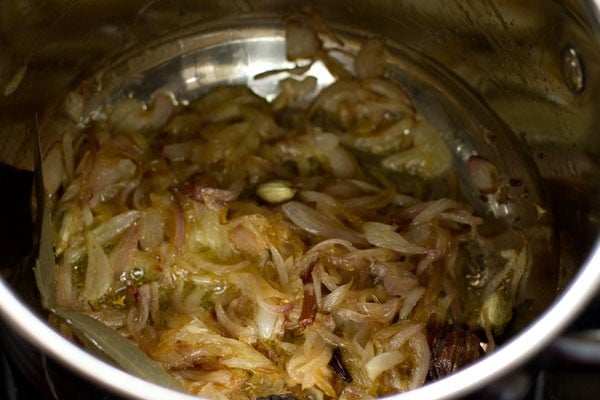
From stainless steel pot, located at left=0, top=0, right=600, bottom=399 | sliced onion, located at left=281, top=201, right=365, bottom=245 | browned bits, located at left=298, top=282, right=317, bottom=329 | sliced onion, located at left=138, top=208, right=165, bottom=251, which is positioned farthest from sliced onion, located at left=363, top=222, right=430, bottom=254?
sliced onion, located at left=138, top=208, right=165, bottom=251

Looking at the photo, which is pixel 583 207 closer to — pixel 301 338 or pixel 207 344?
pixel 301 338

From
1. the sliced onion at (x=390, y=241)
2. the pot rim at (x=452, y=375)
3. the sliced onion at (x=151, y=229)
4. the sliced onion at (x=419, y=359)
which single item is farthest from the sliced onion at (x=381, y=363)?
the sliced onion at (x=151, y=229)

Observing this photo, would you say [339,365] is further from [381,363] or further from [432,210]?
[432,210]

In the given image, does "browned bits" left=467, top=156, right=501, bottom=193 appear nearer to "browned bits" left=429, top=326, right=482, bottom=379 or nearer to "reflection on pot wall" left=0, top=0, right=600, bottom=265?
"reflection on pot wall" left=0, top=0, right=600, bottom=265

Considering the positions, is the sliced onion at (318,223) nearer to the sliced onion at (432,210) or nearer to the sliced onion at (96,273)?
the sliced onion at (432,210)

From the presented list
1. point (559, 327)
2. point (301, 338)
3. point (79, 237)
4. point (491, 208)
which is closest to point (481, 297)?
point (491, 208)

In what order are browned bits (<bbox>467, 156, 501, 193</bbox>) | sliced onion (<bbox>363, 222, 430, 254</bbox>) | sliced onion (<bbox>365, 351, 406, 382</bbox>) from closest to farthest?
sliced onion (<bbox>365, 351, 406, 382</bbox>) → sliced onion (<bbox>363, 222, 430, 254</bbox>) → browned bits (<bbox>467, 156, 501, 193</bbox>)
